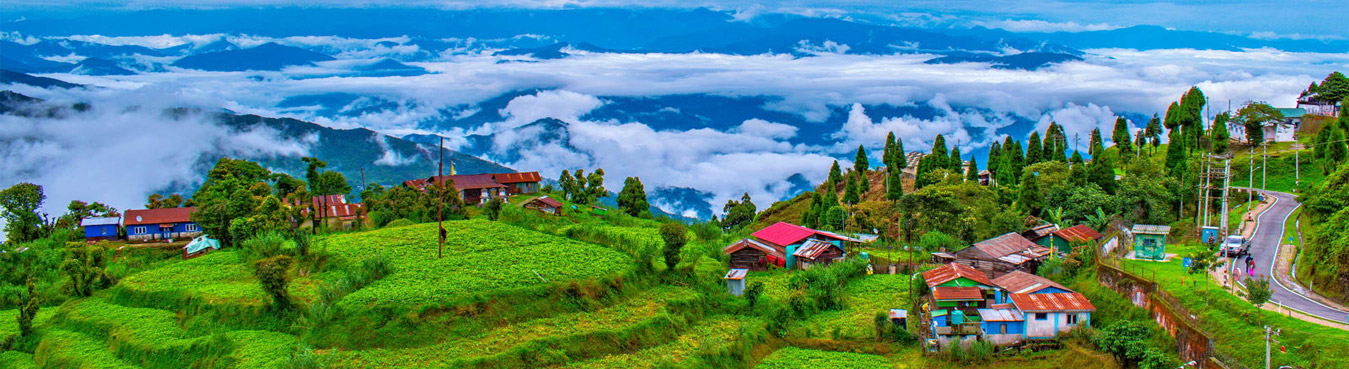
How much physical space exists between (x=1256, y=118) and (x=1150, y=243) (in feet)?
92.3

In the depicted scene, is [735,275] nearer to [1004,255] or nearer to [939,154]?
[1004,255]

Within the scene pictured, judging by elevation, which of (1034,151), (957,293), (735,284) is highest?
(1034,151)

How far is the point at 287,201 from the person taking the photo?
46.6 m

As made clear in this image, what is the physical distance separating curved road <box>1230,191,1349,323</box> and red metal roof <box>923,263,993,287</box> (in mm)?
7968

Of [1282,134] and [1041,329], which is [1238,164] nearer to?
[1282,134]

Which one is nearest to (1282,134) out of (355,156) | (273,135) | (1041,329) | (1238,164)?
(1238,164)

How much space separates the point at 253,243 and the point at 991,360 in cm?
2631

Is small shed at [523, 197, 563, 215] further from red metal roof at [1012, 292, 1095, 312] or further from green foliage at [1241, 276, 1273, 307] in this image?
green foliage at [1241, 276, 1273, 307]

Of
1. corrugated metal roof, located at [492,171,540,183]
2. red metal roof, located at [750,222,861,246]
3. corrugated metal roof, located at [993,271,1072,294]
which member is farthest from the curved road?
corrugated metal roof, located at [492,171,540,183]

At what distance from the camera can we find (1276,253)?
29.8 metres

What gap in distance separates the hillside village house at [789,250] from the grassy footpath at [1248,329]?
44.6 feet

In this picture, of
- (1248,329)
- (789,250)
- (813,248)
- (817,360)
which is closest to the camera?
(1248,329)

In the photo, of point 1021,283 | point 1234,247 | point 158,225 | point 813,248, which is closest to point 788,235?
point 813,248

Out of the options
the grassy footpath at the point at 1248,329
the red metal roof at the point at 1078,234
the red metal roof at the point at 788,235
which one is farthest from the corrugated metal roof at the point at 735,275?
the red metal roof at the point at 1078,234
